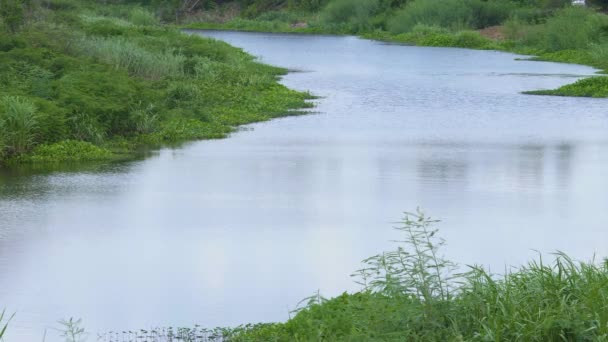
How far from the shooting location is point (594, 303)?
25.9 ft

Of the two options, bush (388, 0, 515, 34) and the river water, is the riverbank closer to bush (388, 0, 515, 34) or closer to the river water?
the river water

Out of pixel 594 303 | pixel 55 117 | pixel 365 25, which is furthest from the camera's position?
pixel 365 25

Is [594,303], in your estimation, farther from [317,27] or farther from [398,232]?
[317,27]

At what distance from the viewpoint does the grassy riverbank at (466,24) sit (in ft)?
161

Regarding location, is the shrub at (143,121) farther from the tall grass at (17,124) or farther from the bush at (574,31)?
the bush at (574,31)

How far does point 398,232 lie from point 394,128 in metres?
10.8

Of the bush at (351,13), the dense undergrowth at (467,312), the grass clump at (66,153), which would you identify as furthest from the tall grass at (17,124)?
the bush at (351,13)

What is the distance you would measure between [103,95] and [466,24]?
4832 centimetres

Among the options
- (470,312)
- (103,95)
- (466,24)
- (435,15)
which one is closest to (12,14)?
(103,95)

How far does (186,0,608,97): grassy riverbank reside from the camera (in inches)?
1934

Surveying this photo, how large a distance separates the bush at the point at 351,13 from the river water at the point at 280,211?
52813 mm

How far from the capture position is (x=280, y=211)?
49.5 feet

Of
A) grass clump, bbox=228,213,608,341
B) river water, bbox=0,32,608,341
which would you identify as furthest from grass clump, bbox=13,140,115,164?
grass clump, bbox=228,213,608,341

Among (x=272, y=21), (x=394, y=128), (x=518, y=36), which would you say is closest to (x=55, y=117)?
(x=394, y=128)
